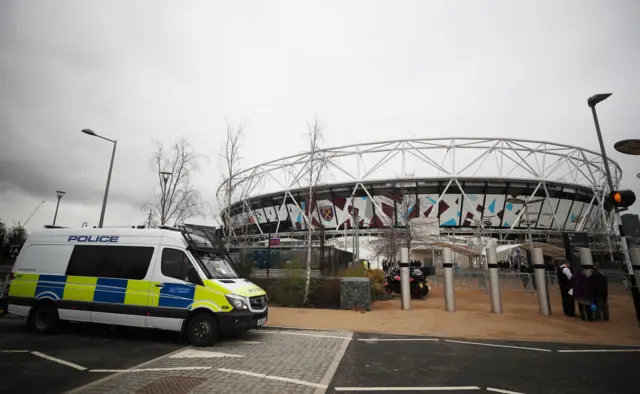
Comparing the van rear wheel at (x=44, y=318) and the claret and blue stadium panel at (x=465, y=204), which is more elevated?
the claret and blue stadium panel at (x=465, y=204)

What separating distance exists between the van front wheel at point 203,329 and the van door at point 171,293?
25cm

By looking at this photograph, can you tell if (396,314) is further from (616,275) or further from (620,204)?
(616,275)

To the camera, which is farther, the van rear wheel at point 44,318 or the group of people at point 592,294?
the group of people at point 592,294

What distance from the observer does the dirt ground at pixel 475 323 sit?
856cm

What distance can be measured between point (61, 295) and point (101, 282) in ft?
3.86

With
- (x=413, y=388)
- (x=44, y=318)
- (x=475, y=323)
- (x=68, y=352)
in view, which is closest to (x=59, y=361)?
(x=68, y=352)

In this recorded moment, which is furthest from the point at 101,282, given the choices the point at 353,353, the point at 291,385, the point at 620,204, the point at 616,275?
the point at 616,275

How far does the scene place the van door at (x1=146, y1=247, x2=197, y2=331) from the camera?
6.77m

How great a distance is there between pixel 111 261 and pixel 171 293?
1.94m

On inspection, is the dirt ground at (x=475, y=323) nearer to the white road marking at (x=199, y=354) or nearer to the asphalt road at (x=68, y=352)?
the white road marking at (x=199, y=354)

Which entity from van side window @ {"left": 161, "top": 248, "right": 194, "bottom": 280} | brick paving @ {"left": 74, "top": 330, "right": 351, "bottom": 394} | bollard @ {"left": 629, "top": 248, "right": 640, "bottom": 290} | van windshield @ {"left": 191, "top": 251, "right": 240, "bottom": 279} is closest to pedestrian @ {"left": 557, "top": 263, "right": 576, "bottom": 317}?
bollard @ {"left": 629, "top": 248, "right": 640, "bottom": 290}

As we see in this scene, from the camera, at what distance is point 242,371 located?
5066 millimetres

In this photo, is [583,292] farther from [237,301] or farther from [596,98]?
[237,301]

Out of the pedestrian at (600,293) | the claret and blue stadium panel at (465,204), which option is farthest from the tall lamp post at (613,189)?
the claret and blue stadium panel at (465,204)
